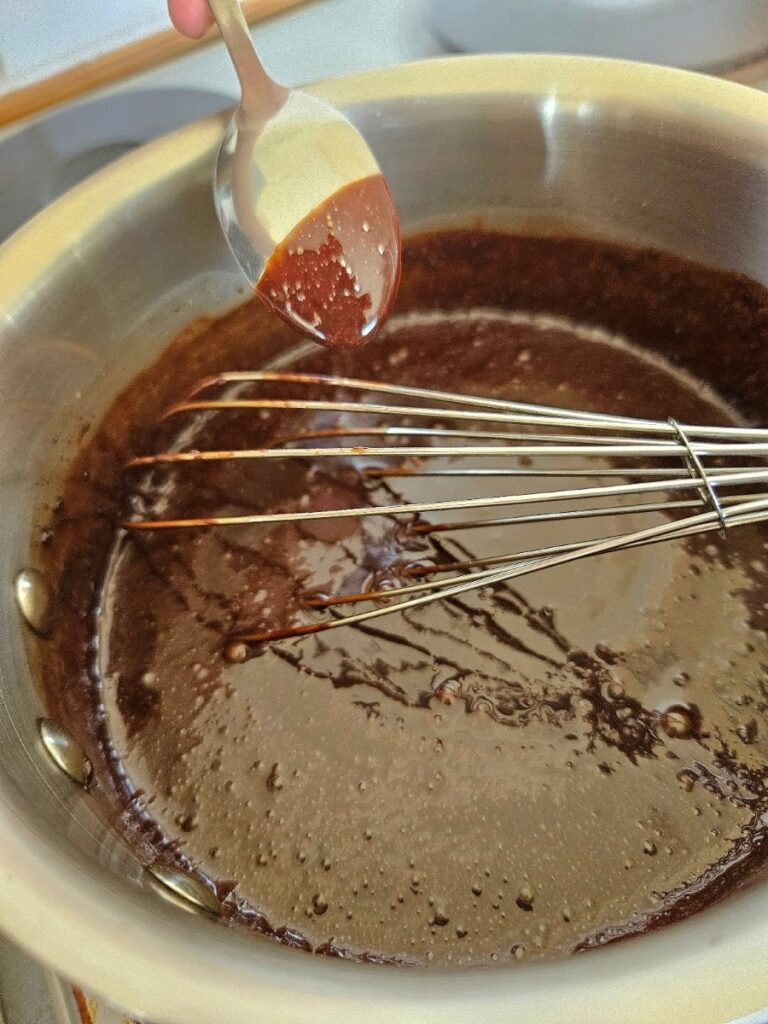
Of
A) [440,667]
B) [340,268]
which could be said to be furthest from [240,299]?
[440,667]

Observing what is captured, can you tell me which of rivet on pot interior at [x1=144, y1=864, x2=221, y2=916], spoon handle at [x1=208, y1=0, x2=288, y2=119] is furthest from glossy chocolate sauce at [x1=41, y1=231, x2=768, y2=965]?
spoon handle at [x1=208, y1=0, x2=288, y2=119]

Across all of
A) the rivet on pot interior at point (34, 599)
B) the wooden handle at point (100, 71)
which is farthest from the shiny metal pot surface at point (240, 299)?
the wooden handle at point (100, 71)

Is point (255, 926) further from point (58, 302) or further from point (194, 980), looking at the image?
point (58, 302)

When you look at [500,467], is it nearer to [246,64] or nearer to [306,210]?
[306,210]

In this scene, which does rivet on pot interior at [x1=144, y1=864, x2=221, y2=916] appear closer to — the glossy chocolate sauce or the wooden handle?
the glossy chocolate sauce

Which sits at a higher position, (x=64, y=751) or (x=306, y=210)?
(x=306, y=210)

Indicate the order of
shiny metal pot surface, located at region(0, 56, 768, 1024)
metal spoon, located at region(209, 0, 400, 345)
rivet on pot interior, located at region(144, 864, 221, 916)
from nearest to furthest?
shiny metal pot surface, located at region(0, 56, 768, 1024) → rivet on pot interior, located at region(144, 864, 221, 916) → metal spoon, located at region(209, 0, 400, 345)
